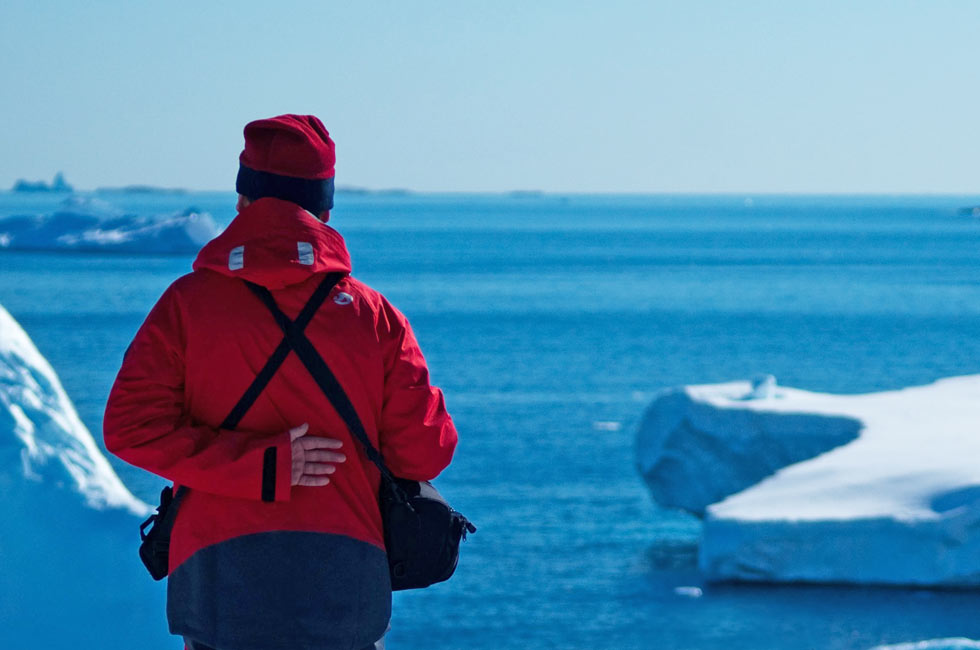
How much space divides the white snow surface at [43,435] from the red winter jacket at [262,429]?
3.74m

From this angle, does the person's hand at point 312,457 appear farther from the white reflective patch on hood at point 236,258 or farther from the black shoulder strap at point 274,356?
the white reflective patch on hood at point 236,258

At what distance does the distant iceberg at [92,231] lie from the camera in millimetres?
82000

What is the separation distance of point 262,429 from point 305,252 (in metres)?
0.29

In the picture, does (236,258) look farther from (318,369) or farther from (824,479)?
(824,479)

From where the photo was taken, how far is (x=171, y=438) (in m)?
2.01

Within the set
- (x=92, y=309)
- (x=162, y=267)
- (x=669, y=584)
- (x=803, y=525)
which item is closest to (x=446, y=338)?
(x=92, y=309)

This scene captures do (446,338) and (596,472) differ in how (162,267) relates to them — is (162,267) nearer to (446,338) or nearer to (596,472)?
(446,338)

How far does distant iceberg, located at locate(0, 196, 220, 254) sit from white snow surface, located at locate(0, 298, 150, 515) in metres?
72.7

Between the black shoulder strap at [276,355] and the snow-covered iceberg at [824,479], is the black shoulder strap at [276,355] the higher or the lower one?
the higher one

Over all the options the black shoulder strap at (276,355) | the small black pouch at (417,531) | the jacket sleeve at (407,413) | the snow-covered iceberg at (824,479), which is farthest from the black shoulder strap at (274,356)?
the snow-covered iceberg at (824,479)

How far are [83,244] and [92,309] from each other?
1458 inches

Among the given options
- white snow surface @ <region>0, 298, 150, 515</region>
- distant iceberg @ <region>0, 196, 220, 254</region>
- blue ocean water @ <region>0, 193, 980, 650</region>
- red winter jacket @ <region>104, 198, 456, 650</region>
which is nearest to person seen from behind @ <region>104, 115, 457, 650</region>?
red winter jacket @ <region>104, 198, 456, 650</region>

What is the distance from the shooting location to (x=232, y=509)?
207 cm

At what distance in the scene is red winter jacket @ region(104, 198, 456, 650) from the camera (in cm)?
203
